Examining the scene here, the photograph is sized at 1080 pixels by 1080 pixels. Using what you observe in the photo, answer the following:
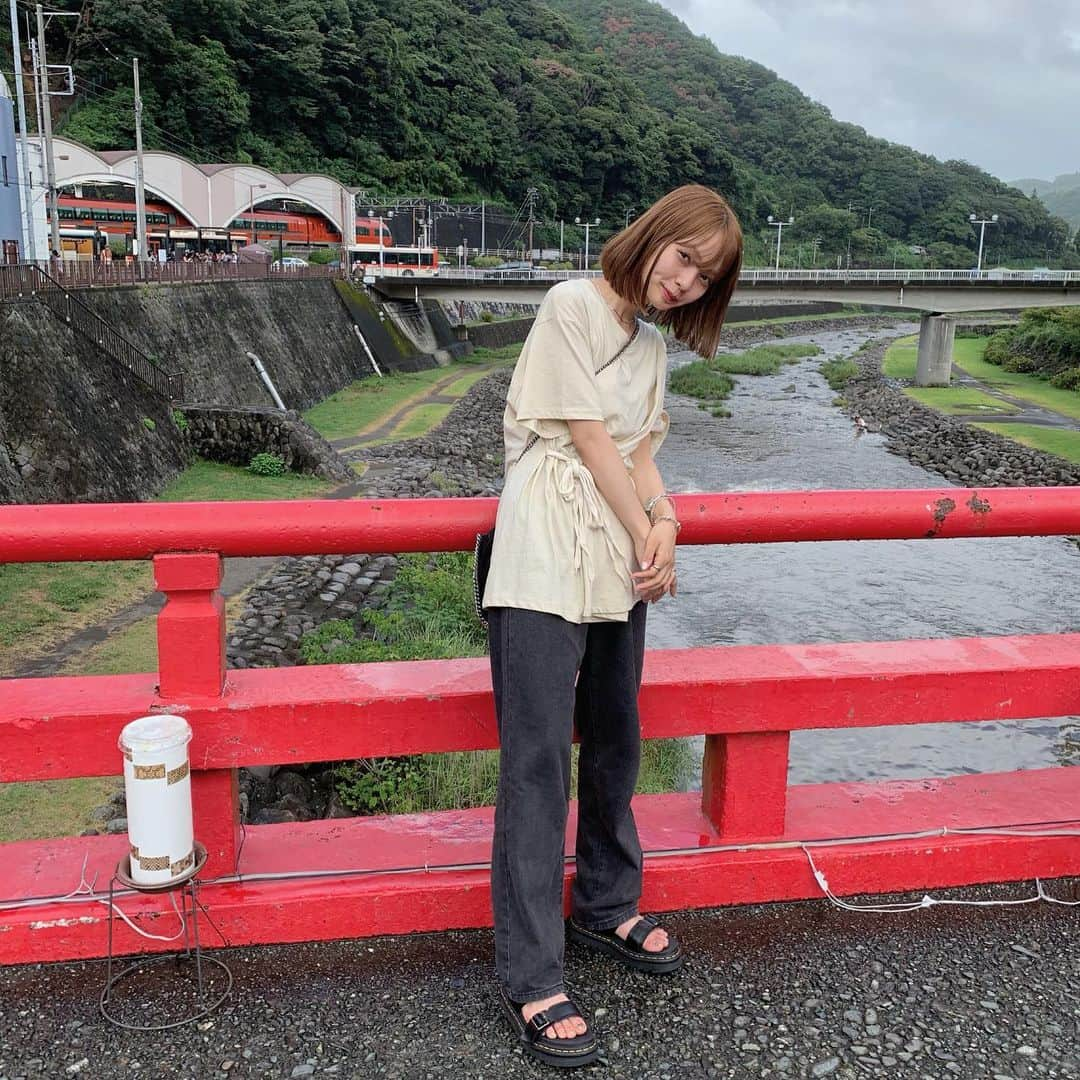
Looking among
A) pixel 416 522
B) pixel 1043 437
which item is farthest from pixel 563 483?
A: pixel 1043 437

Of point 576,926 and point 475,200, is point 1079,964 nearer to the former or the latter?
point 576,926

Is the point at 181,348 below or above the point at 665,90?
below

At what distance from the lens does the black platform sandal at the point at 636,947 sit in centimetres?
232

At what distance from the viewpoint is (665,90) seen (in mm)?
111625

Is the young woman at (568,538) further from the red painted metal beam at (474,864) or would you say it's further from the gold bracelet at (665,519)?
the red painted metal beam at (474,864)

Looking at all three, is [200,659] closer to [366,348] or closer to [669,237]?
[669,237]

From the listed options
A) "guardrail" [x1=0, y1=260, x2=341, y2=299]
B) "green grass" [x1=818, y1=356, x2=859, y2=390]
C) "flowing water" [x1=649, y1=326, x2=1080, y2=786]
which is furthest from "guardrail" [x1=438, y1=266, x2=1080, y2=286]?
"flowing water" [x1=649, y1=326, x2=1080, y2=786]

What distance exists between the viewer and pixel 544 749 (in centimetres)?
213

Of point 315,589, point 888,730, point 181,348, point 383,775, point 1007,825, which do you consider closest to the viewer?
point 1007,825

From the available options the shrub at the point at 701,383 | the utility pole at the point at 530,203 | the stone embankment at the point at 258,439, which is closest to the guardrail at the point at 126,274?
the stone embankment at the point at 258,439

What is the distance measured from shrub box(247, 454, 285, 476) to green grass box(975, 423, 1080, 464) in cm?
1479

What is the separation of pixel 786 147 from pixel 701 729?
392 feet

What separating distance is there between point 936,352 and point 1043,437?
1362 centimetres

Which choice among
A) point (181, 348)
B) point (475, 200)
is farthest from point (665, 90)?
point (181, 348)
